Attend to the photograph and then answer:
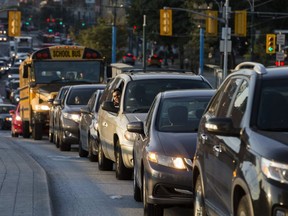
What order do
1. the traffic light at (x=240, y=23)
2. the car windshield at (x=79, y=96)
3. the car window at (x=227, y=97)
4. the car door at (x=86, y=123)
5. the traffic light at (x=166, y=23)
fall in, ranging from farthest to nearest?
the traffic light at (x=166, y=23)
the traffic light at (x=240, y=23)
the car windshield at (x=79, y=96)
the car door at (x=86, y=123)
the car window at (x=227, y=97)

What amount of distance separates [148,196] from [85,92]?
Result: 15369 millimetres

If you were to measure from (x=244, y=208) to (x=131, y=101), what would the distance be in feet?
29.4

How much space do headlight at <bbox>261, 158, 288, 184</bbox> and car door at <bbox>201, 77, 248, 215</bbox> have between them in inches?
31.1

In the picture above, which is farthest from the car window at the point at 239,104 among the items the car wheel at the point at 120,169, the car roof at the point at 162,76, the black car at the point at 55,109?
the black car at the point at 55,109

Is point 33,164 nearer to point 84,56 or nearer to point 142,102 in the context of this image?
point 142,102

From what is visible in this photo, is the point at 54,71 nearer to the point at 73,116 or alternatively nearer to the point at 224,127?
the point at 73,116

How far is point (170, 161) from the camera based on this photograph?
1167 cm

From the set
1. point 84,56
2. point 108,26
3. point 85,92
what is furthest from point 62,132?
point 108,26

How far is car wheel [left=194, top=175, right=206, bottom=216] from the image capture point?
9.83m

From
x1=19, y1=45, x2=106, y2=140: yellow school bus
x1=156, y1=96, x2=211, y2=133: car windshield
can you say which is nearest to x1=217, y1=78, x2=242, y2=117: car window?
x1=156, y1=96, x2=211, y2=133: car windshield

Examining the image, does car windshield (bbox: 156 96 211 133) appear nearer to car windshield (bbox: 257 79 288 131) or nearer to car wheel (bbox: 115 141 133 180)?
car wheel (bbox: 115 141 133 180)

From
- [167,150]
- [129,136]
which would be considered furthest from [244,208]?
[129,136]

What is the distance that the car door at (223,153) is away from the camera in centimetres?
845

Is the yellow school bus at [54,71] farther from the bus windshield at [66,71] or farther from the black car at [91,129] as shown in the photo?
the black car at [91,129]
